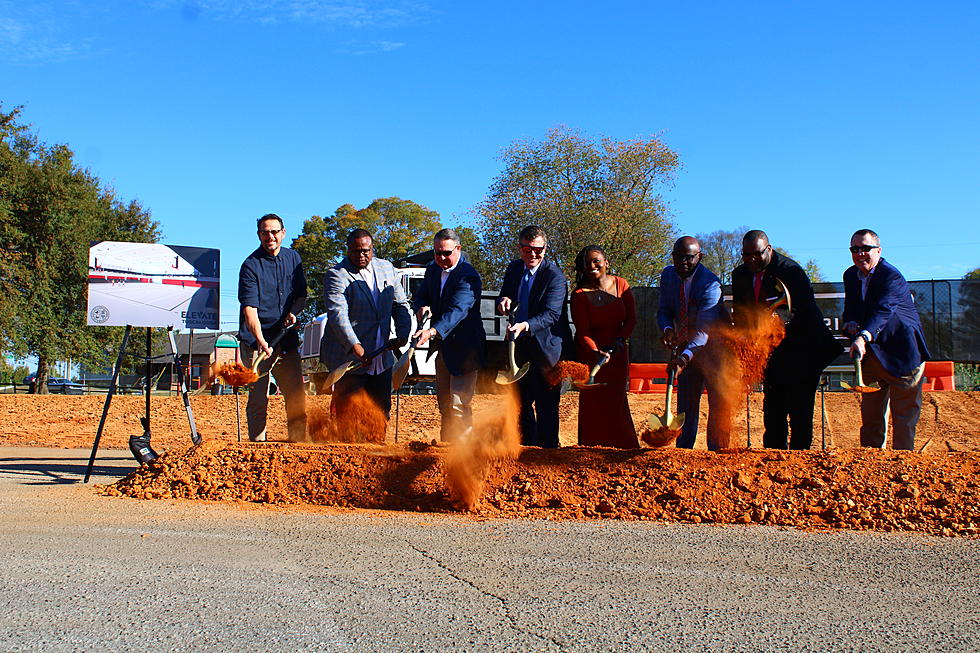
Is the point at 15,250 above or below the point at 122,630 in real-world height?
above

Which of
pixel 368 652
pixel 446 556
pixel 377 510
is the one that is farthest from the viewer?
pixel 377 510

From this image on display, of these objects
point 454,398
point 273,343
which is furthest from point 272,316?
point 454,398

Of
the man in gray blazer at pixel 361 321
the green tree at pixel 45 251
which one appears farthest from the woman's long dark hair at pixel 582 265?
the green tree at pixel 45 251

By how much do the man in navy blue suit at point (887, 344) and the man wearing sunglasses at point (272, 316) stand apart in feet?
15.8

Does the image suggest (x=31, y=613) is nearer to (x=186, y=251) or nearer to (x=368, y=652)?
(x=368, y=652)

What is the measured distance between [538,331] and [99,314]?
4070mm

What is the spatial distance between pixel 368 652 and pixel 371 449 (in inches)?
152

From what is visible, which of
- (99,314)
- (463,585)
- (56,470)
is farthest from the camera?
(56,470)

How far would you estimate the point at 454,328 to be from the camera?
7.70 meters

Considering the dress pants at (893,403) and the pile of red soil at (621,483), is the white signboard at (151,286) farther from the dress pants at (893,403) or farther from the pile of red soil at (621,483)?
the dress pants at (893,403)

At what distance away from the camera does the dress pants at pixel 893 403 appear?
705 centimetres

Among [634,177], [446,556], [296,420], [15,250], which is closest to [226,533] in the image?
[446,556]

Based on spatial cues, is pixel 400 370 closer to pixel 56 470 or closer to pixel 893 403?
pixel 56 470

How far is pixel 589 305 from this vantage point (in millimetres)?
7703
